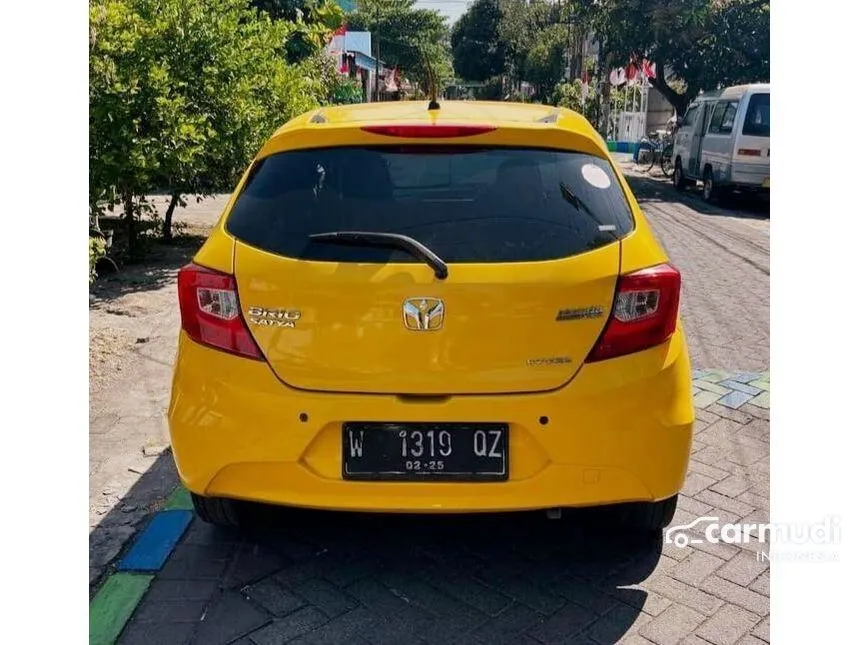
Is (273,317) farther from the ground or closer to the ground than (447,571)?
farther from the ground

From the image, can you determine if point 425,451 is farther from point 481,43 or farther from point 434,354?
point 481,43

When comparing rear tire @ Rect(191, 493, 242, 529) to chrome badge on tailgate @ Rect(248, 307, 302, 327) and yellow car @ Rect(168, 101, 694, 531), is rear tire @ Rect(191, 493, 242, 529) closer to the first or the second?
yellow car @ Rect(168, 101, 694, 531)

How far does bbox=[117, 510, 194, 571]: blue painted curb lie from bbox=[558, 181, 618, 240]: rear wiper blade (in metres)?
2.03

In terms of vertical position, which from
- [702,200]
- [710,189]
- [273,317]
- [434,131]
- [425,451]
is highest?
[710,189]

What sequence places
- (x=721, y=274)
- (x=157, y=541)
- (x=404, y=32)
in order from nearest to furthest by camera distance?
(x=157, y=541) → (x=721, y=274) → (x=404, y=32)

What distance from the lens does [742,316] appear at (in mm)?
7195

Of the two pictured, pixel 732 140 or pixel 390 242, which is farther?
pixel 732 140

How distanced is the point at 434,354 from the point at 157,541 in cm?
154

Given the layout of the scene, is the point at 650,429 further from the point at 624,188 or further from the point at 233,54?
the point at 233,54

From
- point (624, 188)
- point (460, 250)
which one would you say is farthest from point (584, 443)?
point (624, 188)

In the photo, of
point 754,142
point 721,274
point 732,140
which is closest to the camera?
point 721,274

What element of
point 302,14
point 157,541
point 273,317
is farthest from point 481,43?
point 273,317

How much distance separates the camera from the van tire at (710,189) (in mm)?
17156

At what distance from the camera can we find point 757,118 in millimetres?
15711
